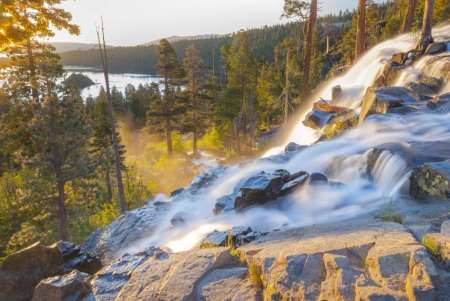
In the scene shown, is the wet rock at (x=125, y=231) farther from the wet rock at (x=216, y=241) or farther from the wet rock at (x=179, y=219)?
the wet rock at (x=216, y=241)

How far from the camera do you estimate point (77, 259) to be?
29.7 feet

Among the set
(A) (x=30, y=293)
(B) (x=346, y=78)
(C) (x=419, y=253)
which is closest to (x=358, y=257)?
(C) (x=419, y=253)

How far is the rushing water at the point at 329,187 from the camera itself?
27.2ft

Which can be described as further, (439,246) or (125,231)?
(125,231)

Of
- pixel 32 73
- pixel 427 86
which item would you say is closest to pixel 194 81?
pixel 32 73

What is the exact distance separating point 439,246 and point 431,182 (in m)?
3.48

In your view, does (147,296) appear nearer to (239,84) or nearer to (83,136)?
(83,136)

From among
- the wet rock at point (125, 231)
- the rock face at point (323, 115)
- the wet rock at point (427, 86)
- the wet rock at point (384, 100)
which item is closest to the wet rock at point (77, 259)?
the wet rock at point (125, 231)

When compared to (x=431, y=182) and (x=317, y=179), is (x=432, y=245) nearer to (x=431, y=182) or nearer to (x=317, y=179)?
(x=431, y=182)

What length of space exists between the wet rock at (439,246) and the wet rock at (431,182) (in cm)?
301

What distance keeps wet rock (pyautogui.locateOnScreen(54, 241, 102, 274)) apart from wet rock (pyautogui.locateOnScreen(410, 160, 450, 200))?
827cm

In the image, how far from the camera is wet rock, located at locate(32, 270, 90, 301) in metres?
5.64

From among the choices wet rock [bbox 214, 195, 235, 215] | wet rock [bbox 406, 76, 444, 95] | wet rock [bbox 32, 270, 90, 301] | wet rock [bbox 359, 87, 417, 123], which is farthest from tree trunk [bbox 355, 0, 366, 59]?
wet rock [bbox 32, 270, 90, 301]

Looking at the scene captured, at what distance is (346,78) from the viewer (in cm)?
2208
